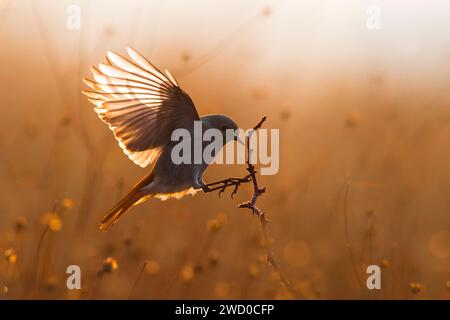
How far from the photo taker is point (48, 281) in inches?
132

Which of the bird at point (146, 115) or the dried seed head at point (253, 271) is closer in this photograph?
the bird at point (146, 115)

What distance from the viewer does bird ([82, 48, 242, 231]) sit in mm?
3152

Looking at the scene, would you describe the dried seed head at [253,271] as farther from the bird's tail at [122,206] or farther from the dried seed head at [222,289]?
the bird's tail at [122,206]

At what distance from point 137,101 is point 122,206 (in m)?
0.60

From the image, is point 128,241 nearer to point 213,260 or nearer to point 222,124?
point 213,260

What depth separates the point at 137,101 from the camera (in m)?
3.25

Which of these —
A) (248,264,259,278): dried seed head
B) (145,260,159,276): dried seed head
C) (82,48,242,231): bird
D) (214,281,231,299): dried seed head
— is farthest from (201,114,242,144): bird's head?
(145,260,159,276): dried seed head

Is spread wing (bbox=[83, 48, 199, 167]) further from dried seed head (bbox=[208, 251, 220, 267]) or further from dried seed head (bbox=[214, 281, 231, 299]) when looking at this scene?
dried seed head (bbox=[214, 281, 231, 299])

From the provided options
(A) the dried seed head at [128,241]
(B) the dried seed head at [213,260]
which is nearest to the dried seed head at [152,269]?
(A) the dried seed head at [128,241]

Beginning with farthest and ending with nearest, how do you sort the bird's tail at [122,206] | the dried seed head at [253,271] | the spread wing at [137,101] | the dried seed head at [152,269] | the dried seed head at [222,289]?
the dried seed head at [152,269] < the dried seed head at [222,289] < the dried seed head at [253,271] < the bird's tail at [122,206] < the spread wing at [137,101]

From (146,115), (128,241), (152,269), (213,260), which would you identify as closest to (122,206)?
(128,241)

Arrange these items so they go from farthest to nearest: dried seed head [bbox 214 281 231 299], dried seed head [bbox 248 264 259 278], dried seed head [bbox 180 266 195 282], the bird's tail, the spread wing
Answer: dried seed head [bbox 214 281 231 299]
dried seed head [bbox 248 264 259 278]
dried seed head [bbox 180 266 195 282]
the bird's tail
the spread wing

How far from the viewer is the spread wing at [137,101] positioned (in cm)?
314

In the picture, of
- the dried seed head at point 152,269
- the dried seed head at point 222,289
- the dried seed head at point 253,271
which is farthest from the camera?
the dried seed head at point 152,269
